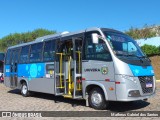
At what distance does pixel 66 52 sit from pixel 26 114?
143 inches

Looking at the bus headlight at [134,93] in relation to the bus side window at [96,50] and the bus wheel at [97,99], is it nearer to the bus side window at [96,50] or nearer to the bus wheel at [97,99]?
the bus wheel at [97,99]

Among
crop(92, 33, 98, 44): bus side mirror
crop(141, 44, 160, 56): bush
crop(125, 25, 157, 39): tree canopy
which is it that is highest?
crop(125, 25, 157, 39): tree canopy

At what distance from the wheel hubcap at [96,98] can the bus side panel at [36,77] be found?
2855 mm

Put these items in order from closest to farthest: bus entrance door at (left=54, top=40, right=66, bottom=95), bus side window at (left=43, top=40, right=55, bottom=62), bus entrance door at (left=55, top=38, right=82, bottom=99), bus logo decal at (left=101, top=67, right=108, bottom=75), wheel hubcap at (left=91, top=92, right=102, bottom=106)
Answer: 1. bus logo decal at (left=101, top=67, right=108, bottom=75)
2. wheel hubcap at (left=91, top=92, right=102, bottom=106)
3. bus entrance door at (left=55, top=38, right=82, bottom=99)
4. bus entrance door at (left=54, top=40, right=66, bottom=95)
5. bus side window at (left=43, top=40, right=55, bottom=62)

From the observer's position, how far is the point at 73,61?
1211 cm

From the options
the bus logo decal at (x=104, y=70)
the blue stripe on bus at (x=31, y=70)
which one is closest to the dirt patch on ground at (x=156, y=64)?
the blue stripe on bus at (x=31, y=70)

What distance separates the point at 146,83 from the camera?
34.4 feet

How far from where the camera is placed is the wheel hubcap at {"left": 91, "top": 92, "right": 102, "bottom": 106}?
10.8 metres

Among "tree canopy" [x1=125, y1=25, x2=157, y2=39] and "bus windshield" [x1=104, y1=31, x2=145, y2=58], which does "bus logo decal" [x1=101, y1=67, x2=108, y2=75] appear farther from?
"tree canopy" [x1=125, y1=25, x2=157, y2=39]

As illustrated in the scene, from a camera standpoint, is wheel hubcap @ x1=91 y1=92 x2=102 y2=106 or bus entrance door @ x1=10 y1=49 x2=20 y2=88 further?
bus entrance door @ x1=10 y1=49 x2=20 y2=88

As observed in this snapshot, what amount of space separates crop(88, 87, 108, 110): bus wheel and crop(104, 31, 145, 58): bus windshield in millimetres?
1599

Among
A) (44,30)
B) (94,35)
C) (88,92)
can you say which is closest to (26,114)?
(88,92)

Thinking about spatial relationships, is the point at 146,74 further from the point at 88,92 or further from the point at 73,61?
the point at 73,61

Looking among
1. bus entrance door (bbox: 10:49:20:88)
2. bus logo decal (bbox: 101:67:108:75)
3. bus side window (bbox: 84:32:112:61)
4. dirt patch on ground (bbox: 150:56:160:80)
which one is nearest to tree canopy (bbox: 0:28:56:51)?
dirt patch on ground (bbox: 150:56:160:80)
